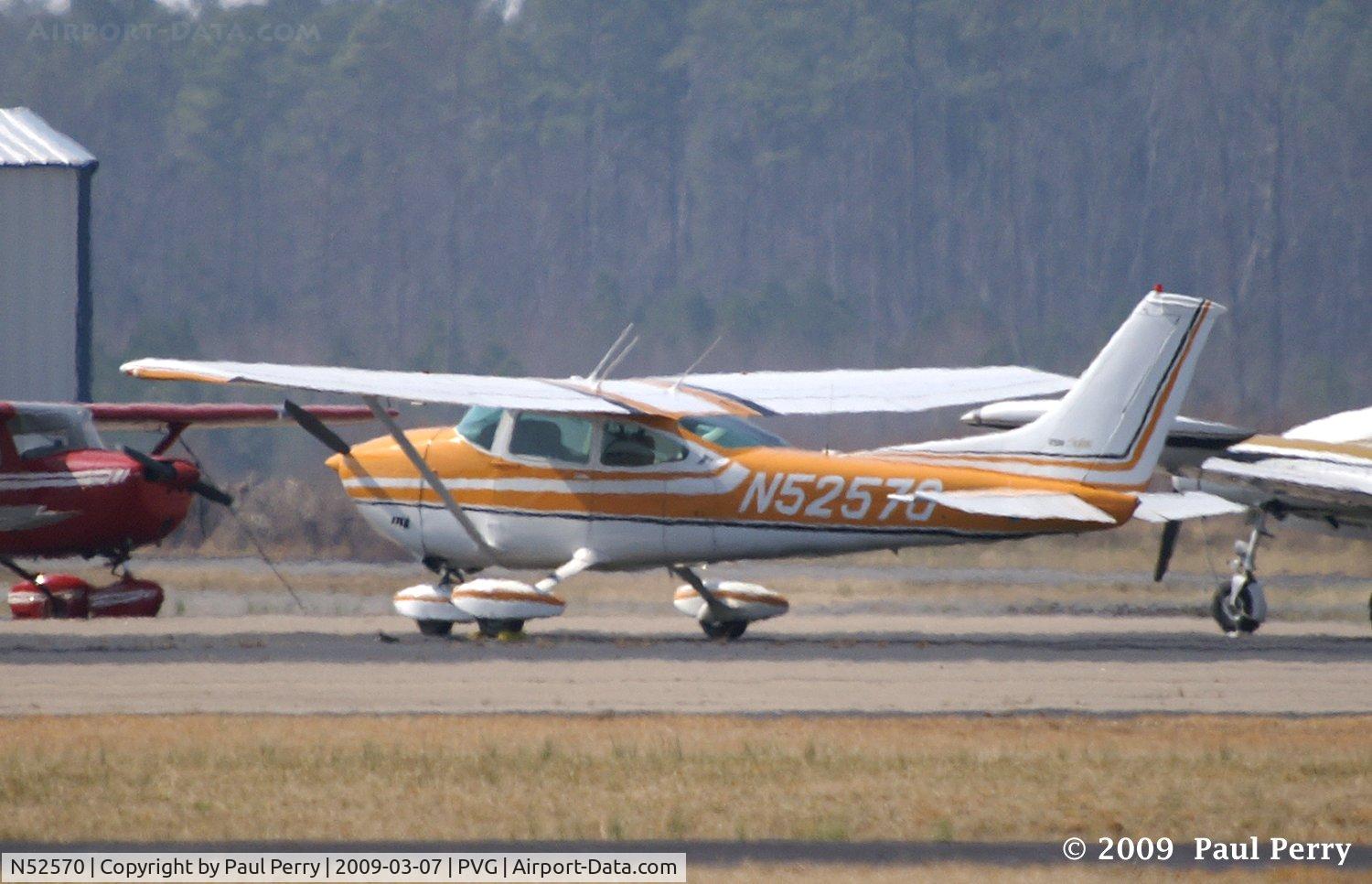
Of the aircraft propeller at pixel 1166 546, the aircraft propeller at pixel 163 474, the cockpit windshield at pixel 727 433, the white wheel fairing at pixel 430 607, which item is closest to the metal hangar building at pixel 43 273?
the aircraft propeller at pixel 163 474

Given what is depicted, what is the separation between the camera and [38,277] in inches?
1044

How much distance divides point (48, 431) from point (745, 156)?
39897mm

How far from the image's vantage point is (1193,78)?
55312 mm

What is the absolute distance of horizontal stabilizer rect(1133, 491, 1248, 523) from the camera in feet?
56.3

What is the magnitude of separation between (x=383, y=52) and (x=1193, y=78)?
2287 cm

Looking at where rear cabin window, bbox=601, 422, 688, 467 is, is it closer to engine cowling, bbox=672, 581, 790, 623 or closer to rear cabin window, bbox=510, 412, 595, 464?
rear cabin window, bbox=510, 412, 595, 464

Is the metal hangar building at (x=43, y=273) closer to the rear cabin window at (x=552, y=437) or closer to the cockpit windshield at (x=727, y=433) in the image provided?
the rear cabin window at (x=552, y=437)

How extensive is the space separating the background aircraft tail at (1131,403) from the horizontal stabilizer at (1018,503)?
0.31 m

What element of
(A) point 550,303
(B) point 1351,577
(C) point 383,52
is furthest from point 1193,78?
(B) point 1351,577

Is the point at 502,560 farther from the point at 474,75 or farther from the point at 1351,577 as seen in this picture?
the point at 474,75

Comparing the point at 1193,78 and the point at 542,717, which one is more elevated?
the point at 1193,78

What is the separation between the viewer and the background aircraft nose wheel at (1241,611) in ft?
56.9

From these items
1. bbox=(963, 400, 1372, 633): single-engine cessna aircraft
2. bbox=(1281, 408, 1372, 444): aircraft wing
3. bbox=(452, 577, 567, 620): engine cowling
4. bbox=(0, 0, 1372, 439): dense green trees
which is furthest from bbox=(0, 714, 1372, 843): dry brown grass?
bbox=(0, 0, 1372, 439): dense green trees

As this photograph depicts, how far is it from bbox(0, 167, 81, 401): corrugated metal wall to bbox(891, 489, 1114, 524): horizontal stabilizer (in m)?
15.0
